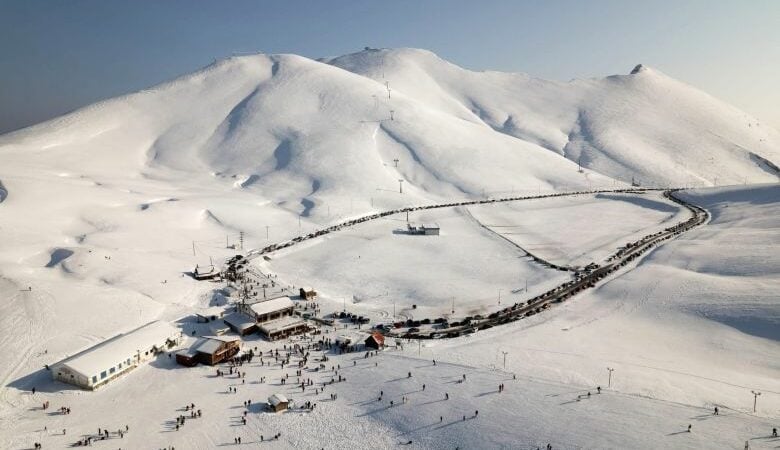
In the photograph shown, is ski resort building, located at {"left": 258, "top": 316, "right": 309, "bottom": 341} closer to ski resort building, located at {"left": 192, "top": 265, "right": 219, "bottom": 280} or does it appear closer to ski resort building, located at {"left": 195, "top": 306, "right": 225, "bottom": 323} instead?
ski resort building, located at {"left": 195, "top": 306, "right": 225, "bottom": 323}

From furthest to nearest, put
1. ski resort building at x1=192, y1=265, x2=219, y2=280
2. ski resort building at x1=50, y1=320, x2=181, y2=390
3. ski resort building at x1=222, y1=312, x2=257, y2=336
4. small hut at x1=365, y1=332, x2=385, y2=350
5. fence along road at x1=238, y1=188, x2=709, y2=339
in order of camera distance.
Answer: ski resort building at x1=192, y1=265, x2=219, y2=280, fence along road at x1=238, y1=188, x2=709, y2=339, ski resort building at x1=222, y1=312, x2=257, y2=336, small hut at x1=365, y1=332, x2=385, y2=350, ski resort building at x1=50, y1=320, x2=181, y2=390

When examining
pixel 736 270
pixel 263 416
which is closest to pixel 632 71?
pixel 736 270

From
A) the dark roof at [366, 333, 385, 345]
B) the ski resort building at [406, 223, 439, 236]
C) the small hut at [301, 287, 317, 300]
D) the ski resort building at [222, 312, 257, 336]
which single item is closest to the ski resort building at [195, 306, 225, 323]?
the ski resort building at [222, 312, 257, 336]

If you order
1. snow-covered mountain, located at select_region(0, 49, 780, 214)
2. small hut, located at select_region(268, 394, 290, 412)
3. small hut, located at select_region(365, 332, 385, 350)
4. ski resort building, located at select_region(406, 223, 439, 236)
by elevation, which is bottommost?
small hut, located at select_region(268, 394, 290, 412)

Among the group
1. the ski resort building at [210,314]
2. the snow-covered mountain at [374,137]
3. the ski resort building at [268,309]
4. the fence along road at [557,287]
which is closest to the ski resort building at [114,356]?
the ski resort building at [210,314]

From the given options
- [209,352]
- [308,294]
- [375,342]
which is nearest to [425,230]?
[308,294]

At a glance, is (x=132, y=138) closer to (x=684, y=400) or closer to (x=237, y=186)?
(x=237, y=186)

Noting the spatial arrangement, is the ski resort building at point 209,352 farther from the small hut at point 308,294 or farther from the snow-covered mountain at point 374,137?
the snow-covered mountain at point 374,137
